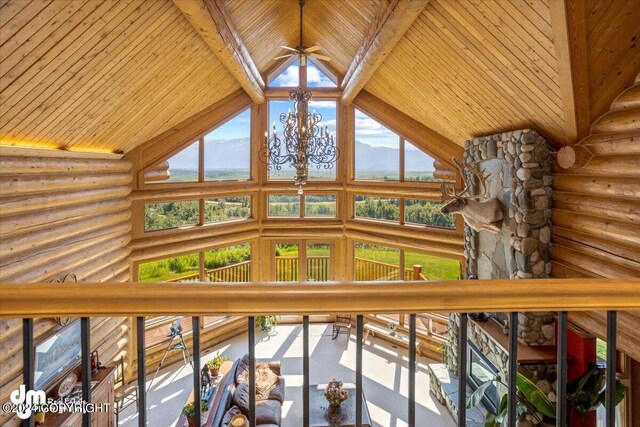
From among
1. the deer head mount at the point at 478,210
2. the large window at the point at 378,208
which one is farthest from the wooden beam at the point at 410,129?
the deer head mount at the point at 478,210

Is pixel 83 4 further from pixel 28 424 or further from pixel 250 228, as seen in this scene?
pixel 250 228

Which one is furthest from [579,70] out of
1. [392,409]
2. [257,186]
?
[257,186]

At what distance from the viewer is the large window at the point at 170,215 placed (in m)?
8.02

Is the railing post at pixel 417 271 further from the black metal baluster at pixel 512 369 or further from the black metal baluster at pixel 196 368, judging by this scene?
the black metal baluster at pixel 196 368

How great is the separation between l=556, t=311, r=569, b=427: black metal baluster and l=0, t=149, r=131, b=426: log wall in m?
5.12

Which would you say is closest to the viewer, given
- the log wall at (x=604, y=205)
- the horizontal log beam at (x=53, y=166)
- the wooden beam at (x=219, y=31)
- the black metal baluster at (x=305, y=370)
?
the black metal baluster at (x=305, y=370)

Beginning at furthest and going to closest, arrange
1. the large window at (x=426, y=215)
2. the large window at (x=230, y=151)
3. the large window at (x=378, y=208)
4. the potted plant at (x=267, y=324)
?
1. the potted plant at (x=267, y=324)
2. the large window at (x=378, y=208)
3. the large window at (x=230, y=151)
4. the large window at (x=426, y=215)

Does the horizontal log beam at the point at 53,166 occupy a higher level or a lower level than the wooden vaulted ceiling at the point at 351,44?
lower

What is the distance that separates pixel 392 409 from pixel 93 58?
653 centimetres

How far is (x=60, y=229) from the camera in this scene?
5.34 meters

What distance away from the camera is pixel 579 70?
3234 millimetres

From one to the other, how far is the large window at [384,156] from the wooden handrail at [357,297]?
739 cm

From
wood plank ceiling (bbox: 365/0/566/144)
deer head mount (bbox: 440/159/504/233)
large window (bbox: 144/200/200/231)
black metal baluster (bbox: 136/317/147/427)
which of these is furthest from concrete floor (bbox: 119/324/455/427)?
black metal baluster (bbox: 136/317/147/427)

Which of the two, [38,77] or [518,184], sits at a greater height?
[38,77]
